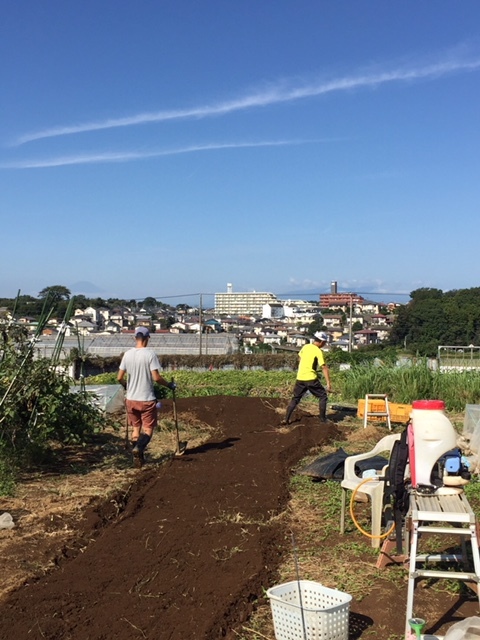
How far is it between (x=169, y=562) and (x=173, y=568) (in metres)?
0.13

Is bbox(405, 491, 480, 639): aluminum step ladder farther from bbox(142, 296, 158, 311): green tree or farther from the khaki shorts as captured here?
bbox(142, 296, 158, 311): green tree

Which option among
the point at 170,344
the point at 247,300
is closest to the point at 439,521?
the point at 170,344

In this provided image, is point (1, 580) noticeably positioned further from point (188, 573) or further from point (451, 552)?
point (451, 552)

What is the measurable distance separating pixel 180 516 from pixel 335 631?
2.62 metres

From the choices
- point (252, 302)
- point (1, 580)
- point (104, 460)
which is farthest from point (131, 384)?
point (252, 302)

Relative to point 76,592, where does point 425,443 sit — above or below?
above

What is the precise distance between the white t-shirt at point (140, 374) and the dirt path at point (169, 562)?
0.87m

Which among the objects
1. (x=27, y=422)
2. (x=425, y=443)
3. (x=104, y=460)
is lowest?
(x=104, y=460)

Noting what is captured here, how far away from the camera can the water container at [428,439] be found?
14.1 ft

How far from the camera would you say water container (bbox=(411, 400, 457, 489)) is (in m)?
4.30

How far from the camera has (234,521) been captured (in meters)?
5.89

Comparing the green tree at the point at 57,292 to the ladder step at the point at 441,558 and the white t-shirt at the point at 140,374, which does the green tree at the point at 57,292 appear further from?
the ladder step at the point at 441,558

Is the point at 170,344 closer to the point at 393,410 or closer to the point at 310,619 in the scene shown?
the point at 393,410

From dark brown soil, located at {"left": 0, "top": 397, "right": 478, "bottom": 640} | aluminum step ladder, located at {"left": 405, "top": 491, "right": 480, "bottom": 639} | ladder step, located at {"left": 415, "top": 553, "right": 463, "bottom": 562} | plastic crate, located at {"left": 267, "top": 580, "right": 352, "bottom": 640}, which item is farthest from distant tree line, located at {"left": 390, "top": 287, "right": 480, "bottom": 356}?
plastic crate, located at {"left": 267, "top": 580, "right": 352, "bottom": 640}
